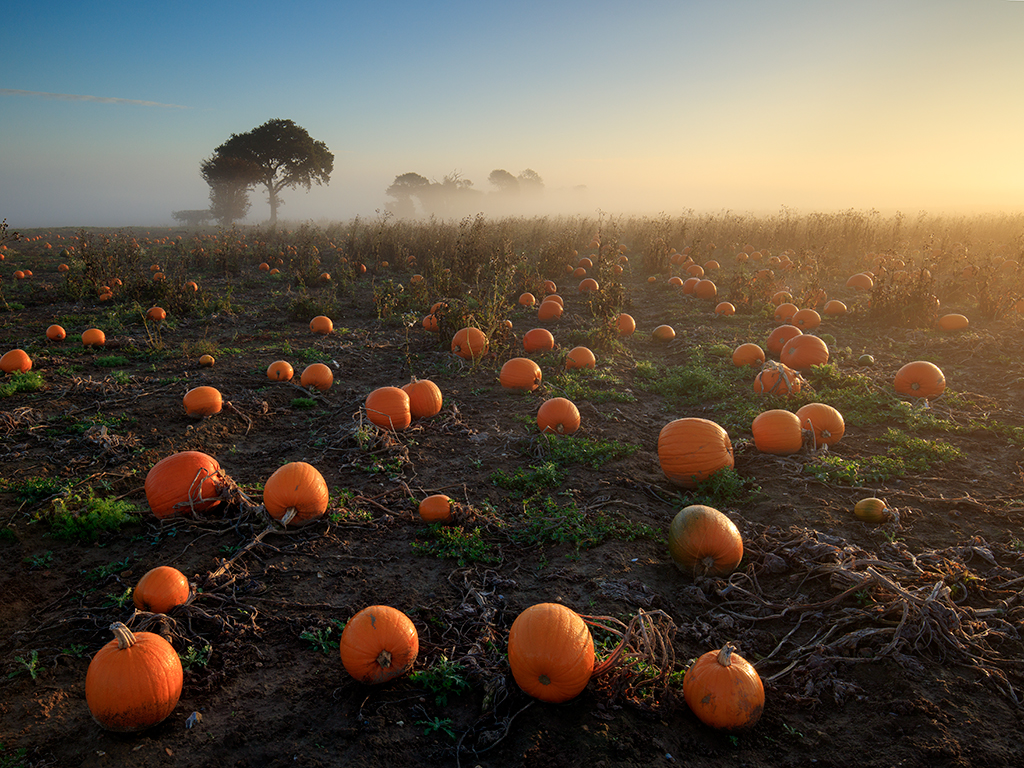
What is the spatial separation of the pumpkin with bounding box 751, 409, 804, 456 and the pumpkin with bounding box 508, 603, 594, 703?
353cm

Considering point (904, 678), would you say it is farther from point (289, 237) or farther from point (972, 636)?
point (289, 237)

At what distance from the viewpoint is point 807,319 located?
935cm

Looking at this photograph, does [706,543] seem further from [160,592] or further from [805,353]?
[805,353]

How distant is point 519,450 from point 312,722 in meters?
3.41

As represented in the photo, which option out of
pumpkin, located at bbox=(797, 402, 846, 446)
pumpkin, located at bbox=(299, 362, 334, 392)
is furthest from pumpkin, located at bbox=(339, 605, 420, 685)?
pumpkin, located at bbox=(299, 362, 334, 392)

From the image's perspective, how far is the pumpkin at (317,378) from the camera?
7145mm

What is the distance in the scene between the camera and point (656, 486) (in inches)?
192

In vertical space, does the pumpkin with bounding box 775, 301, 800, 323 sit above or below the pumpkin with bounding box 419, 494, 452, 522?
above

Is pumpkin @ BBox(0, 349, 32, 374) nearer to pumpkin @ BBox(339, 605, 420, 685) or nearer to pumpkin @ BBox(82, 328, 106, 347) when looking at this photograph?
pumpkin @ BBox(82, 328, 106, 347)

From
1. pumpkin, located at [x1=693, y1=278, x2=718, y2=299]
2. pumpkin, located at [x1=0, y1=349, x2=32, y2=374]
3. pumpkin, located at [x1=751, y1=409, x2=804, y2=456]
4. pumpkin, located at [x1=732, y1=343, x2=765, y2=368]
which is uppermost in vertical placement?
pumpkin, located at [x1=693, y1=278, x2=718, y2=299]

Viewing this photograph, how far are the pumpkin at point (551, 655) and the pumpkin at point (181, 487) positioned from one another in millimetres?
3026

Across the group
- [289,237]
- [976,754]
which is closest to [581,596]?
[976,754]

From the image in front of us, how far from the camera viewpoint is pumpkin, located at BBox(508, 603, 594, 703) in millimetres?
2496

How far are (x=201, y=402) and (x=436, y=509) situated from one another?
3.71m
